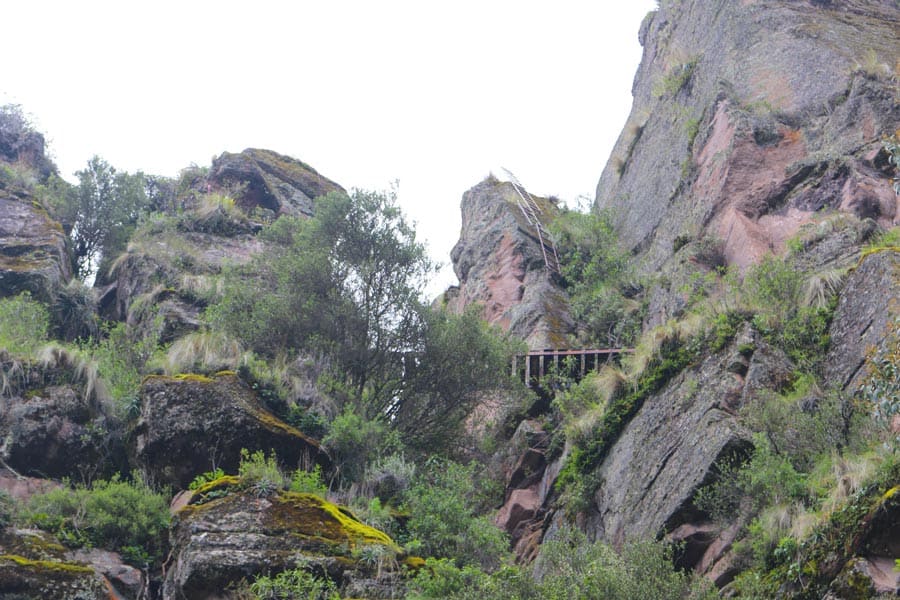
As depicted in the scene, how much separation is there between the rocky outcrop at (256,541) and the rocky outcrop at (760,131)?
10.5 metres

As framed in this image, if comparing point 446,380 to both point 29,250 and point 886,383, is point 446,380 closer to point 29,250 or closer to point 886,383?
point 886,383

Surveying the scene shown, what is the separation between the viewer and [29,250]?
23.1 m

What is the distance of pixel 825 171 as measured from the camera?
1984 cm

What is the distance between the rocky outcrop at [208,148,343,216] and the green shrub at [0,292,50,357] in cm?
894

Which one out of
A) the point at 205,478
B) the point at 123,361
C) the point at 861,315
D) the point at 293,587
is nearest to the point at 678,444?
the point at 861,315

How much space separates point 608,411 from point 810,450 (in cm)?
453

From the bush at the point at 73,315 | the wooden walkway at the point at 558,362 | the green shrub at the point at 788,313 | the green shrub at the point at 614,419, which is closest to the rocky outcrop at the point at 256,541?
the green shrub at the point at 614,419

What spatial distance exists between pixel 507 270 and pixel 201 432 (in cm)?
1318

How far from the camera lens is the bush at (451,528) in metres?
13.7

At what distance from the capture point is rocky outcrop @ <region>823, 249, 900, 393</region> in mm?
12930

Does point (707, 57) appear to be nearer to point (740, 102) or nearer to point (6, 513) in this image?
point (740, 102)

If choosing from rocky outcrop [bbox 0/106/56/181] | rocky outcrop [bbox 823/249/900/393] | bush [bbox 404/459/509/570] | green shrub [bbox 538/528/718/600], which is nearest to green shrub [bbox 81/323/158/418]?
bush [bbox 404/459/509/570]

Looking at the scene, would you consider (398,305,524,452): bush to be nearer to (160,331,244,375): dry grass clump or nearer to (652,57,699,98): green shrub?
(160,331,244,375): dry grass clump

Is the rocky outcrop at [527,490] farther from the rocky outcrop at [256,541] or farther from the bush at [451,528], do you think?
the rocky outcrop at [256,541]
